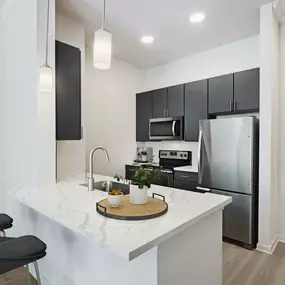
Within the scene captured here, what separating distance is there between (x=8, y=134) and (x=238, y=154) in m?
2.92

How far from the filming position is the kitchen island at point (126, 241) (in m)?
1.15

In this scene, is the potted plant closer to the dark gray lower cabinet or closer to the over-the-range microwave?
the dark gray lower cabinet

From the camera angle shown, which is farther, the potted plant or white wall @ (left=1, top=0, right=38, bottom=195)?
white wall @ (left=1, top=0, right=38, bottom=195)

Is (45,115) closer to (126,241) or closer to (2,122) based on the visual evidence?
(2,122)

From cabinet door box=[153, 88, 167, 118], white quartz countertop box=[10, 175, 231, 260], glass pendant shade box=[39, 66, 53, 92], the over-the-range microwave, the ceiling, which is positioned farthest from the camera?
cabinet door box=[153, 88, 167, 118]

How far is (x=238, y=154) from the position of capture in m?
2.88

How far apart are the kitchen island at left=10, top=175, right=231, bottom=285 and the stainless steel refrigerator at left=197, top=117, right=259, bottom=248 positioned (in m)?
1.24

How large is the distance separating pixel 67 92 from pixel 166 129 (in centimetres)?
212

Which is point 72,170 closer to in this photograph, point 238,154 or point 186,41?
point 238,154

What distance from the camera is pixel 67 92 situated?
2467mm

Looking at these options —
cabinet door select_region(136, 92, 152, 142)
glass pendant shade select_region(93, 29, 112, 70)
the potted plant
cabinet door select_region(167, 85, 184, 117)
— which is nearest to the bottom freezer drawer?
cabinet door select_region(167, 85, 184, 117)

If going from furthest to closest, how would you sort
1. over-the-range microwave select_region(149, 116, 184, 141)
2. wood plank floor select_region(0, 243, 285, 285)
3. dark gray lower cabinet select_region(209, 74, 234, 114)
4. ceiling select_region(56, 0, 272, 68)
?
over-the-range microwave select_region(149, 116, 184, 141) < dark gray lower cabinet select_region(209, 74, 234, 114) < ceiling select_region(56, 0, 272, 68) < wood plank floor select_region(0, 243, 285, 285)

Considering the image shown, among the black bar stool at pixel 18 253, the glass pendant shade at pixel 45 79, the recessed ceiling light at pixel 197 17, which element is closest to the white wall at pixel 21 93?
the glass pendant shade at pixel 45 79

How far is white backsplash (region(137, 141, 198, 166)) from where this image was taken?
4172 millimetres
